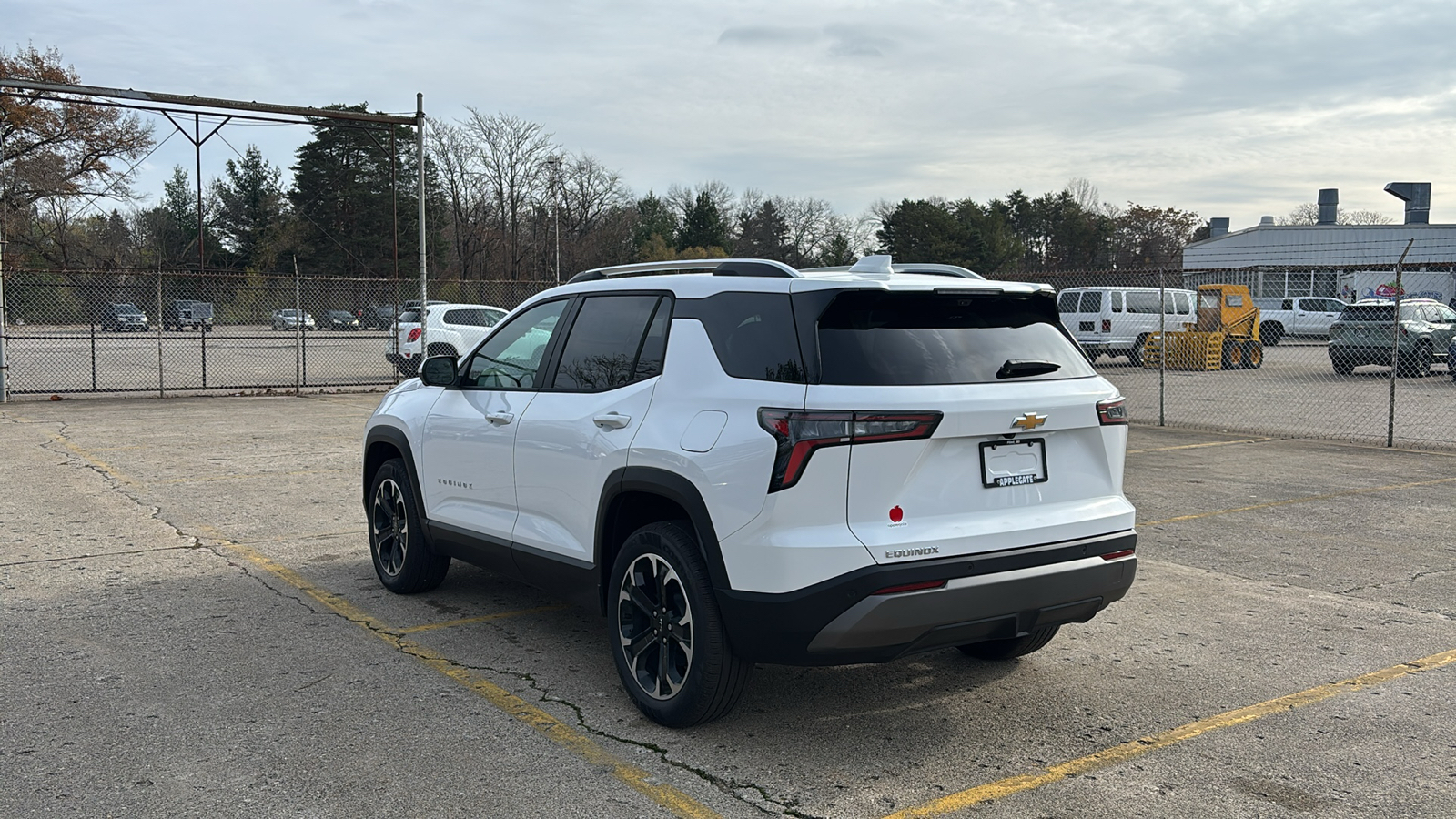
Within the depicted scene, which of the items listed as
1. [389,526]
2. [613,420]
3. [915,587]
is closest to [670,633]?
[613,420]

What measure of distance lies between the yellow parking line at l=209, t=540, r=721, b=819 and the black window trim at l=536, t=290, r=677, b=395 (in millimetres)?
1306

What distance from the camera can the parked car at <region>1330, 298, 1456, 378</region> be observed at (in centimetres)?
2411

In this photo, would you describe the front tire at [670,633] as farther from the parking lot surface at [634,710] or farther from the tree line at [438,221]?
the tree line at [438,221]

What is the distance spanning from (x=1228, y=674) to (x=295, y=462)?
31.4 feet

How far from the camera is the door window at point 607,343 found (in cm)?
469

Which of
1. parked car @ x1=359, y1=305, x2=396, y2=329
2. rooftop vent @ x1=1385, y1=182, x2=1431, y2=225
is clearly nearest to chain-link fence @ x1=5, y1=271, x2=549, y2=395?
parked car @ x1=359, y1=305, x2=396, y2=329

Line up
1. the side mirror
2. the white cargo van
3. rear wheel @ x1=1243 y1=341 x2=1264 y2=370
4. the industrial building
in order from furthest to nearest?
1. the industrial building
2. rear wheel @ x1=1243 y1=341 x2=1264 y2=370
3. the white cargo van
4. the side mirror

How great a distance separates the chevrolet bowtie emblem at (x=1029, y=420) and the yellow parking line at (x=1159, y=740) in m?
1.20

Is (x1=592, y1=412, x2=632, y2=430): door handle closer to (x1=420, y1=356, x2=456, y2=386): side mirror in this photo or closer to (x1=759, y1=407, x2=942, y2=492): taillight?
(x1=759, y1=407, x2=942, y2=492): taillight

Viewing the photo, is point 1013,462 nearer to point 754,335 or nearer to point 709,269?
point 754,335

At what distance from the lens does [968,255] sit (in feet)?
267

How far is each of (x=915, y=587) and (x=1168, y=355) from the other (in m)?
25.5

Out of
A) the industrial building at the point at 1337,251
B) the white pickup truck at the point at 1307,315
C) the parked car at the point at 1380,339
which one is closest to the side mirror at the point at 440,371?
the parked car at the point at 1380,339

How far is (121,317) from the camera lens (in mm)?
45438
